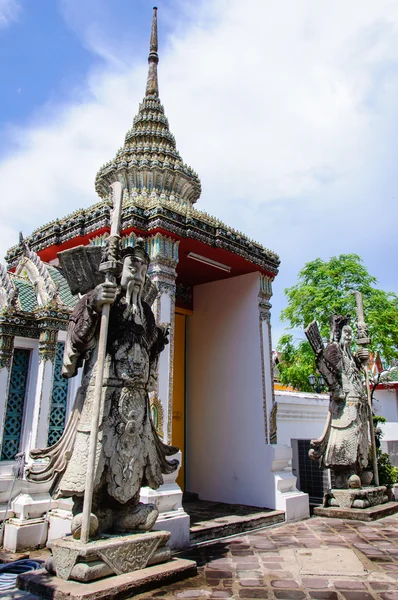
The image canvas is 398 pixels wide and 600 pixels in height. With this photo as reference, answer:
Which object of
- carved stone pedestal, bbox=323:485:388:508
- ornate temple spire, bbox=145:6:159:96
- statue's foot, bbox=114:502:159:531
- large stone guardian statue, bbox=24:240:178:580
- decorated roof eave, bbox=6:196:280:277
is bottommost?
carved stone pedestal, bbox=323:485:388:508

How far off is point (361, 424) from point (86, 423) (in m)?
5.87

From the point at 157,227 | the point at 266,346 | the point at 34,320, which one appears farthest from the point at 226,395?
the point at 34,320

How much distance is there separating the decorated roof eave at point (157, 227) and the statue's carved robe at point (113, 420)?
10.1 ft

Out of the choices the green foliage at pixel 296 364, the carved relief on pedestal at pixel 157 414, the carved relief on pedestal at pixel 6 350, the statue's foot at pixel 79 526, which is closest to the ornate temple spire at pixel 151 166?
the carved relief on pedestal at pixel 6 350

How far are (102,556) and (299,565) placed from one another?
243 cm

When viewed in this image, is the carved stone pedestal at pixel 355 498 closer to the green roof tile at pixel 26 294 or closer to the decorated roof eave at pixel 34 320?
the decorated roof eave at pixel 34 320

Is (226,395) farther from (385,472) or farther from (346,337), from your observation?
(385,472)

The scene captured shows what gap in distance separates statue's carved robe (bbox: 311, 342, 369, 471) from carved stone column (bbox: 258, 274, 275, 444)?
3.07 ft

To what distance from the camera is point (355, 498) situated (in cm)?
816

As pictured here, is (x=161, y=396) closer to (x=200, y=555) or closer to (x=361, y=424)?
(x=200, y=555)

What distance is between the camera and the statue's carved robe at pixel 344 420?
27.3 ft

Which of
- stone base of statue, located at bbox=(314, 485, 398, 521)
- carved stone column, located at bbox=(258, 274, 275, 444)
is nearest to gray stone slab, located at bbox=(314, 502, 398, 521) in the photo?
stone base of statue, located at bbox=(314, 485, 398, 521)

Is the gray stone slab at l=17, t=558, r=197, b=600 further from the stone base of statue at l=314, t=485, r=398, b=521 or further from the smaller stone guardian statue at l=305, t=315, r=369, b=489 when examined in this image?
the smaller stone guardian statue at l=305, t=315, r=369, b=489

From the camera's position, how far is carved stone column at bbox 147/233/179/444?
22.9 feet
